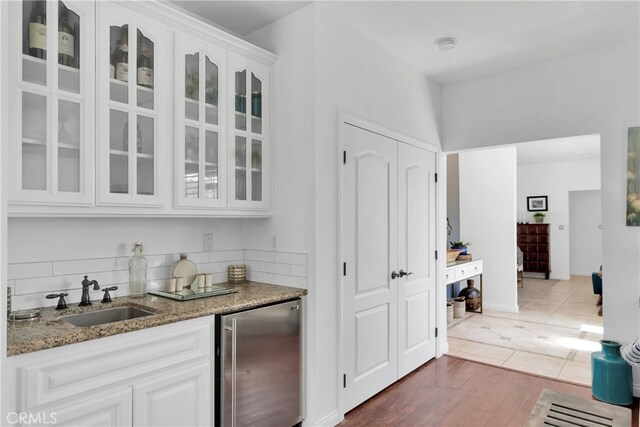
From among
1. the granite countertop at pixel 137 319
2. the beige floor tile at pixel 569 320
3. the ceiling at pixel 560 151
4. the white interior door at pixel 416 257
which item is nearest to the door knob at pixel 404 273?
the white interior door at pixel 416 257

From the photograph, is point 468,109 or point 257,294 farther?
point 468,109

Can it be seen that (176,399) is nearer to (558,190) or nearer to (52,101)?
(52,101)

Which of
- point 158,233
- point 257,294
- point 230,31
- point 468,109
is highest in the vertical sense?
point 230,31

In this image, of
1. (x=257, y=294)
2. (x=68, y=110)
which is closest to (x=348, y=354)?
(x=257, y=294)

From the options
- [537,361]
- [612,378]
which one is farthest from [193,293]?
[537,361]

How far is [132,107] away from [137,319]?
107 cm

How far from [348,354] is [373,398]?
52cm

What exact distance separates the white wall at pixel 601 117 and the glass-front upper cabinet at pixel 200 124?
8.45 ft

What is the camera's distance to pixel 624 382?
2939 mm

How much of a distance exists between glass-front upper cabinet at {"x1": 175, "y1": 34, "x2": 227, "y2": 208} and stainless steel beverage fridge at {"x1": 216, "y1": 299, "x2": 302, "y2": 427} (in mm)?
748

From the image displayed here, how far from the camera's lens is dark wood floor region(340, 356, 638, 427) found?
2730 millimetres

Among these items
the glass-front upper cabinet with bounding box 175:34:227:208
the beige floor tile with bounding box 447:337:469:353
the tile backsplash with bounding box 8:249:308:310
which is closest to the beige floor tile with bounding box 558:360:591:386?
the beige floor tile with bounding box 447:337:469:353

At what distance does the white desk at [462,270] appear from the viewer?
4.86 metres

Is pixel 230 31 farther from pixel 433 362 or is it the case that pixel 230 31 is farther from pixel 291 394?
pixel 433 362
